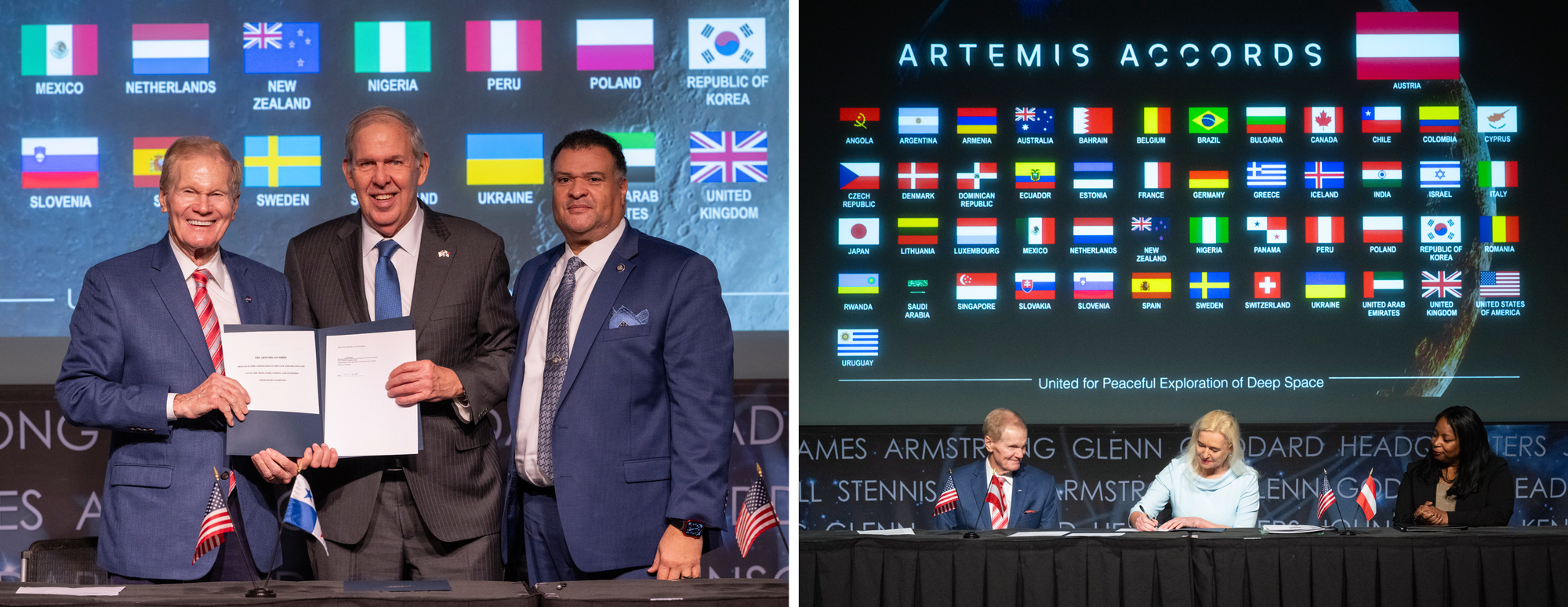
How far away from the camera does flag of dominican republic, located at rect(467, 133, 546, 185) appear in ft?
13.0

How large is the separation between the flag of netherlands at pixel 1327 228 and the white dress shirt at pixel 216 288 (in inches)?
167

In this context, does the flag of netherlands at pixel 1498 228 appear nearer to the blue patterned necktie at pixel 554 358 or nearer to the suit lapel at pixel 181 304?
the blue patterned necktie at pixel 554 358

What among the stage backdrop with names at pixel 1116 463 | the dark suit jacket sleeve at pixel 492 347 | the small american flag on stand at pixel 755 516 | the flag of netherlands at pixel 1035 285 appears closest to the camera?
the small american flag on stand at pixel 755 516

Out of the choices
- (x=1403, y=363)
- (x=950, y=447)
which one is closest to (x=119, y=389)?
(x=950, y=447)

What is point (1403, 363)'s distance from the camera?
493 centimetres

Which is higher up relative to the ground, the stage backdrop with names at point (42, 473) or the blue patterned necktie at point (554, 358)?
the blue patterned necktie at point (554, 358)

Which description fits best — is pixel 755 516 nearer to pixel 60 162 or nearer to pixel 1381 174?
pixel 60 162

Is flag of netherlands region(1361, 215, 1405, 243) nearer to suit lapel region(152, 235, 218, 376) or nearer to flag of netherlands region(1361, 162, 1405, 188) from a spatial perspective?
flag of netherlands region(1361, 162, 1405, 188)

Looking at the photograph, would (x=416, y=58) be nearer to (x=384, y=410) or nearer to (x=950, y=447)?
(x=384, y=410)

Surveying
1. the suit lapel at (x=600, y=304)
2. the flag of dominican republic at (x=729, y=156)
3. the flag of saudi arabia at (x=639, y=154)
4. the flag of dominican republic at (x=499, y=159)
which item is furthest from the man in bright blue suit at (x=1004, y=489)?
the suit lapel at (x=600, y=304)

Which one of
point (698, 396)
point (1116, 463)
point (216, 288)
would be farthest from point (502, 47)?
point (1116, 463)

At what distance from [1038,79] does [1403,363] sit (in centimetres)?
200

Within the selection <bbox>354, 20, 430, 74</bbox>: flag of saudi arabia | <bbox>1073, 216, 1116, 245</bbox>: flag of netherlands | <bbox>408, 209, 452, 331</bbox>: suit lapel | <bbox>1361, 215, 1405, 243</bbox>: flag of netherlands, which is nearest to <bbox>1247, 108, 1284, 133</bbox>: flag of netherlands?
<bbox>1361, 215, 1405, 243</bbox>: flag of netherlands

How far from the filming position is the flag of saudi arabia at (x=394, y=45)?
3.94 meters
